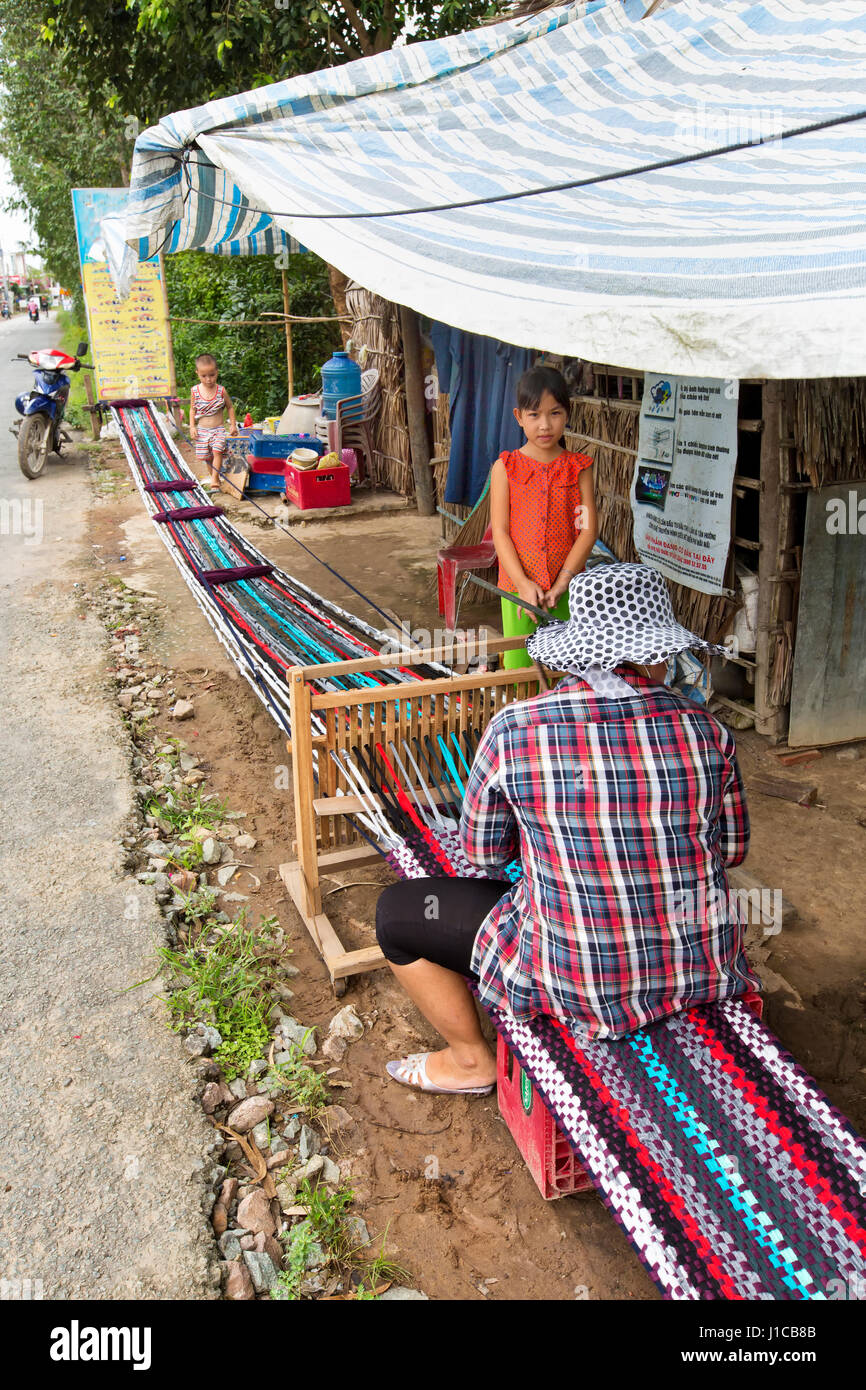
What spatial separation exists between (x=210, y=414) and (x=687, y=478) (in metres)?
5.19

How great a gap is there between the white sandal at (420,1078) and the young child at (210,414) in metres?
6.45

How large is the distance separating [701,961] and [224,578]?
341 cm

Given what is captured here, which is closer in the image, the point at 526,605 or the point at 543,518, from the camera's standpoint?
the point at 526,605

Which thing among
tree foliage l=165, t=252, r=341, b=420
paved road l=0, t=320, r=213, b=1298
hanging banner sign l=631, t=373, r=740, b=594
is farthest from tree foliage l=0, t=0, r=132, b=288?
paved road l=0, t=320, r=213, b=1298

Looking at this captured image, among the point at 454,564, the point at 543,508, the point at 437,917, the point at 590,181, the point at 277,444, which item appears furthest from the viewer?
the point at 277,444

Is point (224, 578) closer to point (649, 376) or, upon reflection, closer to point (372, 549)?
point (649, 376)

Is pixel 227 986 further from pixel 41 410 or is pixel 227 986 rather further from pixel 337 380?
pixel 41 410

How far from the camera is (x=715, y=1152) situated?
1633 mm

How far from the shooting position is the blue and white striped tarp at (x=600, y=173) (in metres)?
1.66

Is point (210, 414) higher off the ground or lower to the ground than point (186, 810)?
higher

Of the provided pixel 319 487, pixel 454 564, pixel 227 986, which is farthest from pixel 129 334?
pixel 227 986

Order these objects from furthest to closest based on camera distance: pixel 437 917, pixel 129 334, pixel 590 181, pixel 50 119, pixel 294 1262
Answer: pixel 50 119 < pixel 129 334 < pixel 590 181 < pixel 437 917 < pixel 294 1262

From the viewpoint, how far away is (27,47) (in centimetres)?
1562

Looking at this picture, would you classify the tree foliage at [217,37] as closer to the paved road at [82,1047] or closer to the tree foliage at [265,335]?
the tree foliage at [265,335]
